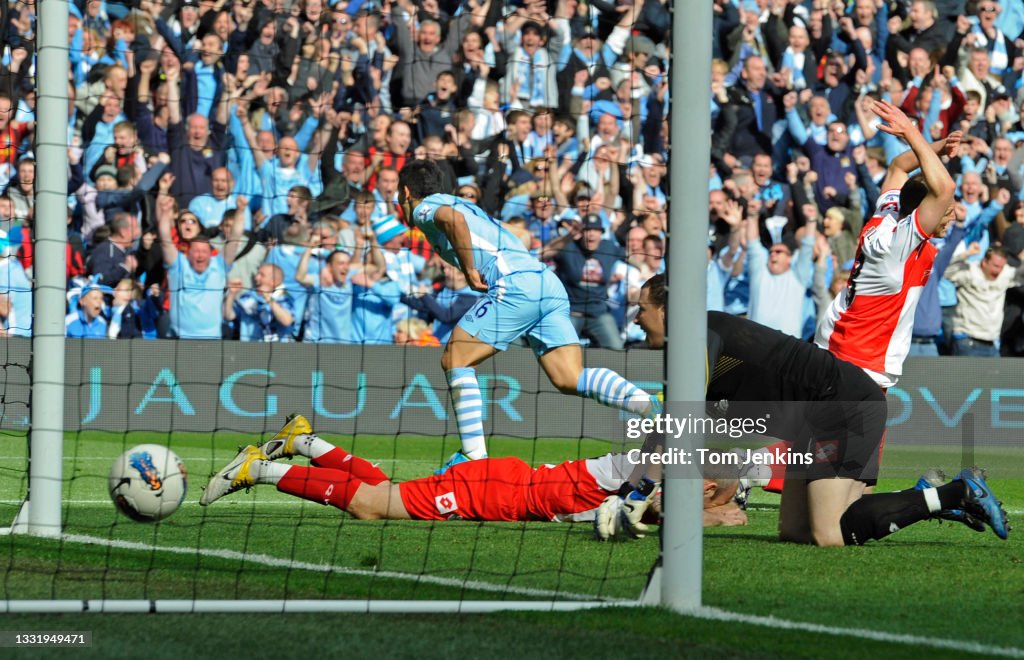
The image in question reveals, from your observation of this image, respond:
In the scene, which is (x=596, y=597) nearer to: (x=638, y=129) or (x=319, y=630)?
(x=319, y=630)

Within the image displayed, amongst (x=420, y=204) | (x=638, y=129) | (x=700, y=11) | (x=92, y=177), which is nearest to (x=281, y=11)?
(x=92, y=177)

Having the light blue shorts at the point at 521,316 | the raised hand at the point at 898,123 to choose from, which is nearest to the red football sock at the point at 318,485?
the light blue shorts at the point at 521,316

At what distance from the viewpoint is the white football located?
250 inches

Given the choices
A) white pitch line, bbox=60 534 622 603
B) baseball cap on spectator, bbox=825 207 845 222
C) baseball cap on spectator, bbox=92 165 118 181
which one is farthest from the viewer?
baseball cap on spectator, bbox=825 207 845 222

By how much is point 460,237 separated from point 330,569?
3116 millimetres

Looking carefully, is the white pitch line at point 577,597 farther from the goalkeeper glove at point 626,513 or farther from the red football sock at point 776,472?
the red football sock at point 776,472

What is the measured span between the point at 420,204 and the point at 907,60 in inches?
429

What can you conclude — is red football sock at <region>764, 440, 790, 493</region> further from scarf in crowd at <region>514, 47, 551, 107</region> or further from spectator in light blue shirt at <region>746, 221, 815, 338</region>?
spectator in light blue shirt at <region>746, 221, 815, 338</region>

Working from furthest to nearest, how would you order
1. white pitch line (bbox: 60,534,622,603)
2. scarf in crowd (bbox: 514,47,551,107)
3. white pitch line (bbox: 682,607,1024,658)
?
scarf in crowd (bbox: 514,47,551,107), white pitch line (bbox: 60,534,622,603), white pitch line (bbox: 682,607,1024,658)

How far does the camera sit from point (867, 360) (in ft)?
26.1

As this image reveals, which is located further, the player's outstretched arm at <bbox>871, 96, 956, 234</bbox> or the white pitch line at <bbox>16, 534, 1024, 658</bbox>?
the player's outstretched arm at <bbox>871, 96, 956, 234</bbox>

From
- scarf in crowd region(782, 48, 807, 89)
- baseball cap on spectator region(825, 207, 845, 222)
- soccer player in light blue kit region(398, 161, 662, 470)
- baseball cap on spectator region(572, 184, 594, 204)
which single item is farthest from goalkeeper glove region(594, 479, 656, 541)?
scarf in crowd region(782, 48, 807, 89)

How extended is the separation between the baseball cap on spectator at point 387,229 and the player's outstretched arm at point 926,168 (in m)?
4.44

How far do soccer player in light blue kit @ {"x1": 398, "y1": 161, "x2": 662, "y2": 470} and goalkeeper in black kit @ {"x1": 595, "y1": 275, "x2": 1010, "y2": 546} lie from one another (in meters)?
1.60
